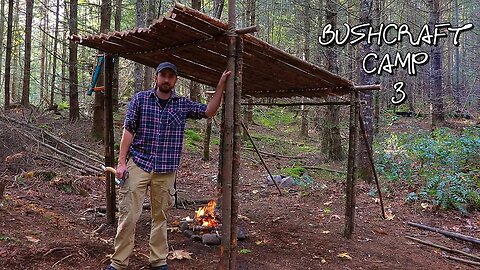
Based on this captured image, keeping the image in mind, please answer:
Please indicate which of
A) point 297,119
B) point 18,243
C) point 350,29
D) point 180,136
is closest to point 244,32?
point 180,136

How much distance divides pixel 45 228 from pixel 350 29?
24.8 feet

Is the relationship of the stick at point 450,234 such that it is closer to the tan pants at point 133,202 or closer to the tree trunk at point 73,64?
the tan pants at point 133,202

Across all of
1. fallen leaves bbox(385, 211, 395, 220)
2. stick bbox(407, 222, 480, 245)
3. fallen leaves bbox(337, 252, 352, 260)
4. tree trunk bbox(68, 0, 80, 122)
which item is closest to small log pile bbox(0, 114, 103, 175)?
tree trunk bbox(68, 0, 80, 122)

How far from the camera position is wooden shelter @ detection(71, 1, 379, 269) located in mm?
4047

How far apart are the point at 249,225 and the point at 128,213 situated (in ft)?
9.64

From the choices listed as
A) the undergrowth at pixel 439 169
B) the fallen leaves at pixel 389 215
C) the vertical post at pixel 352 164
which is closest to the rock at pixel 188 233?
the vertical post at pixel 352 164

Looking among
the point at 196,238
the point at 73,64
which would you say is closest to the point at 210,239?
the point at 196,238

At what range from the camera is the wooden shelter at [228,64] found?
4.05 meters

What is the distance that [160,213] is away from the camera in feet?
14.6

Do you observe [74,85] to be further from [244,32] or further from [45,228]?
[244,32]

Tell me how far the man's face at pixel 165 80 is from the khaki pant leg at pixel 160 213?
37.0 inches

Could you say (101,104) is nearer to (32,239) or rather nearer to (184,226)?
(184,226)

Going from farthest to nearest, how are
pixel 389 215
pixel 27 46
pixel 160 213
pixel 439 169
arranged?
pixel 27 46
pixel 439 169
pixel 389 215
pixel 160 213

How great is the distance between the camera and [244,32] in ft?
13.0
